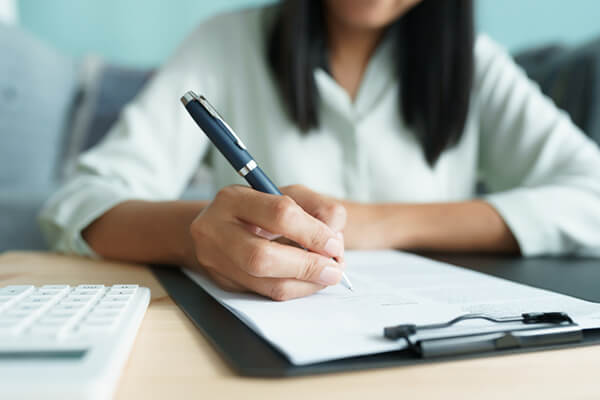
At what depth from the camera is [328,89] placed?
2.88 feet

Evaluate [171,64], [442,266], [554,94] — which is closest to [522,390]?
[442,266]

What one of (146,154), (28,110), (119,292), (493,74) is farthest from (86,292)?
(28,110)

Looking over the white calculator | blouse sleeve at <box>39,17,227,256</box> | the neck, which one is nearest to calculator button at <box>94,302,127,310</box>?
the white calculator

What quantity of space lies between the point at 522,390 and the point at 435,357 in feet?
0.15

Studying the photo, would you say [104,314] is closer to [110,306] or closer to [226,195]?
[110,306]

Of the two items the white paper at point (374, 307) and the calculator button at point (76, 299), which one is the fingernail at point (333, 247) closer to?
the white paper at point (374, 307)

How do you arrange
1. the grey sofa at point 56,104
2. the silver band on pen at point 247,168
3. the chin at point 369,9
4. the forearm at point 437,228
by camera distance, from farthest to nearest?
the grey sofa at point 56,104 < the chin at point 369,9 < the forearm at point 437,228 < the silver band on pen at point 247,168

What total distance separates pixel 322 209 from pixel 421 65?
587mm

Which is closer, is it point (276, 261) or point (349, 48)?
point (276, 261)

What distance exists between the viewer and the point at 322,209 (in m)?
0.42

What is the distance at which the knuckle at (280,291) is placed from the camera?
14.6 inches

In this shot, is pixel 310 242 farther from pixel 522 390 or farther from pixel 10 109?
pixel 10 109

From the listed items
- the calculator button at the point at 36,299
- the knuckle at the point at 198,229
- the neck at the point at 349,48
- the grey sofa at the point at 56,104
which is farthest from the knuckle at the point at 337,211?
the grey sofa at the point at 56,104

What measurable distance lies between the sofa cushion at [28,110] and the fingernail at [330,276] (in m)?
1.18
